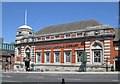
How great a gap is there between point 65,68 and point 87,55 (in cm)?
562

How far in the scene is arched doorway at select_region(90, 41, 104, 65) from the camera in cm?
4164

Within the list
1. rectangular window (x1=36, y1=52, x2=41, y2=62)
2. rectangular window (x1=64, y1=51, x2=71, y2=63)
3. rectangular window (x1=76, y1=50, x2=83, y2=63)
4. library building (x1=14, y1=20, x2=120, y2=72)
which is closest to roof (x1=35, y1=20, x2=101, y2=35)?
library building (x1=14, y1=20, x2=120, y2=72)

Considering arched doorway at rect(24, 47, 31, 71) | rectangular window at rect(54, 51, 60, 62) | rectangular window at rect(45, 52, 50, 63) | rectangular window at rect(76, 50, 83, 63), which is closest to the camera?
rectangular window at rect(76, 50, 83, 63)

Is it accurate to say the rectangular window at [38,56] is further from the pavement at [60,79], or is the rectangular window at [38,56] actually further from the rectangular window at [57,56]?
the pavement at [60,79]

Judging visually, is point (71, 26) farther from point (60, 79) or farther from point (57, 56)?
point (60, 79)

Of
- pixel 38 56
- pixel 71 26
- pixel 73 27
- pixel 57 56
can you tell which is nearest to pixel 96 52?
pixel 57 56

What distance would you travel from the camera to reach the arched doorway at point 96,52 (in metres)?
41.6

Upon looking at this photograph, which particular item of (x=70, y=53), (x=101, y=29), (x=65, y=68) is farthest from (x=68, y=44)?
(x=101, y=29)

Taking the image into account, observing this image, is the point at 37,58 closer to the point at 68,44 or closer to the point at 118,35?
the point at 68,44

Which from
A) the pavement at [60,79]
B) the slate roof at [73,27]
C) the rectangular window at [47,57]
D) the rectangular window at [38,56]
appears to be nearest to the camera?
the pavement at [60,79]

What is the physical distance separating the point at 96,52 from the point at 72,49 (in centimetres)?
509

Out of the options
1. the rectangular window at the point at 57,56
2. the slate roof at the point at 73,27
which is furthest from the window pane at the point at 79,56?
the slate roof at the point at 73,27

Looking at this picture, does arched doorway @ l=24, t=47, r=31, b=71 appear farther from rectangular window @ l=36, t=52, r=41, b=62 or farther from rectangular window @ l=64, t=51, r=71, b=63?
rectangular window @ l=64, t=51, r=71, b=63

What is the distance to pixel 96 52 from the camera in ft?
139
